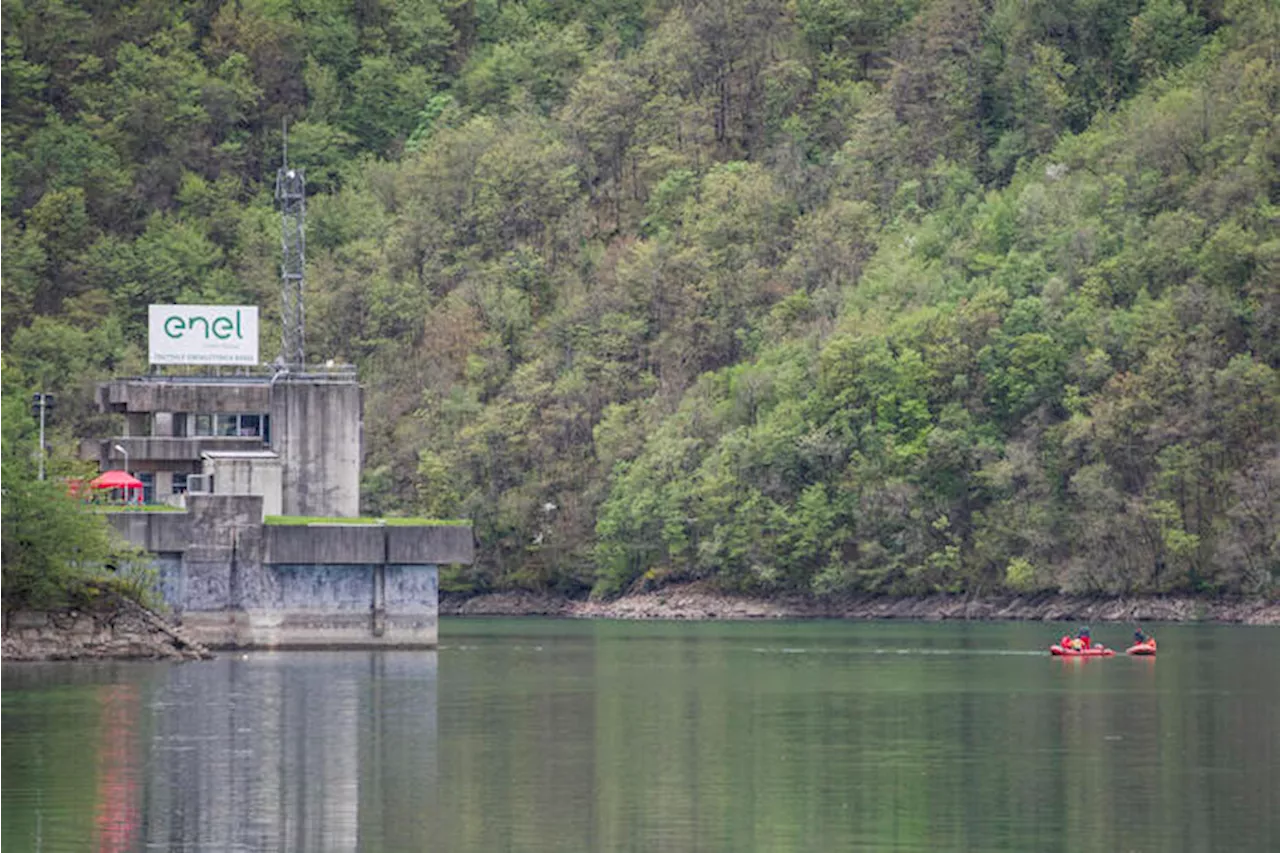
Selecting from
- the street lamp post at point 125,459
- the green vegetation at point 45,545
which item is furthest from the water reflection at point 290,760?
the street lamp post at point 125,459

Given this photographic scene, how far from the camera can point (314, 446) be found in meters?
119

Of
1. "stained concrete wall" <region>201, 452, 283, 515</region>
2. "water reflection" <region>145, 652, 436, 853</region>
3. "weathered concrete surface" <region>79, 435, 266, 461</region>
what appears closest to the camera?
"water reflection" <region>145, 652, 436, 853</region>

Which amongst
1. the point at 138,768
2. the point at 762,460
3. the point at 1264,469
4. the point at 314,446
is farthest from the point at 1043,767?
the point at 762,460

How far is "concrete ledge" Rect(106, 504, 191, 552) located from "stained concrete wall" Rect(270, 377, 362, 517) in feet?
32.2

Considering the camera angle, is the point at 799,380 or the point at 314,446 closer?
the point at 314,446

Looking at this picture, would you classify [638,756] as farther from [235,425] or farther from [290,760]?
[235,425]

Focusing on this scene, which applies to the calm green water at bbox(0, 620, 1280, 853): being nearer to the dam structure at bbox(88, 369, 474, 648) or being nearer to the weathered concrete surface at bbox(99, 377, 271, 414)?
the dam structure at bbox(88, 369, 474, 648)

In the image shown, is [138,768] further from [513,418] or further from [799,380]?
[513,418]

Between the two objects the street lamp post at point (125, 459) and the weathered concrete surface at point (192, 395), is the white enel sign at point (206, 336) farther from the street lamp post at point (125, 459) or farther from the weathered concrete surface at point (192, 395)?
the street lamp post at point (125, 459)

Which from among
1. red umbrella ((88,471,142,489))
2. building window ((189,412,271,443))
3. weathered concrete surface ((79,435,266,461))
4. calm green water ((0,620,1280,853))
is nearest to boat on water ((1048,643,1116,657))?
calm green water ((0,620,1280,853))

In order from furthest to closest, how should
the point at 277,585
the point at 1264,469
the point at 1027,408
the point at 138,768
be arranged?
the point at 1027,408 < the point at 1264,469 < the point at 277,585 < the point at 138,768

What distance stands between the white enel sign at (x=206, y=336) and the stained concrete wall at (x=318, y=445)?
10.2 m

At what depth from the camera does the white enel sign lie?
422ft

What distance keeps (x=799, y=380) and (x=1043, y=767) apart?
12018 centimetres
